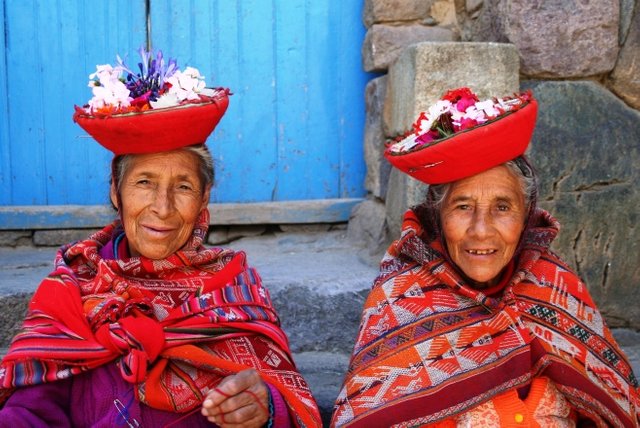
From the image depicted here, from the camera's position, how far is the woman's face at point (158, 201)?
8.36 ft

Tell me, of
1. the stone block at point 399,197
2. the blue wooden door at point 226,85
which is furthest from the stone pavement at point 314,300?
the blue wooden door at point 226,85

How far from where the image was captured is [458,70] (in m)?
3.66

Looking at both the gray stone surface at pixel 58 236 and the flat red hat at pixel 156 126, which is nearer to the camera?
the flat red hat at pixel 156 126

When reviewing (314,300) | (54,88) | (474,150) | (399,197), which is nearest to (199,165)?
(474,150)

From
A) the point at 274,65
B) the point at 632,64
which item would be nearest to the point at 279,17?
the point at 274,65

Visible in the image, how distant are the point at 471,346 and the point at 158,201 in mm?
1081

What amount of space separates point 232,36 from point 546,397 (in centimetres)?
273

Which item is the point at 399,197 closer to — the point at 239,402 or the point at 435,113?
the point at 435,113

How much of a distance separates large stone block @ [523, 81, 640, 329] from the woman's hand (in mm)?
2066

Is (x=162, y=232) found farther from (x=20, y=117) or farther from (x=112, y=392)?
(x=20, y=117)

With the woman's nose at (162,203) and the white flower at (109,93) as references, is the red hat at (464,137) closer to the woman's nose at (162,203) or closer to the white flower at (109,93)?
the woman's nose at (162,203)

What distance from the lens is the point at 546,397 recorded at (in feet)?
8.21

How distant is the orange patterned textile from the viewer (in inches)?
95.8

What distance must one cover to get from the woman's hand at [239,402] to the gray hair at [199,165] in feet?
2.32
